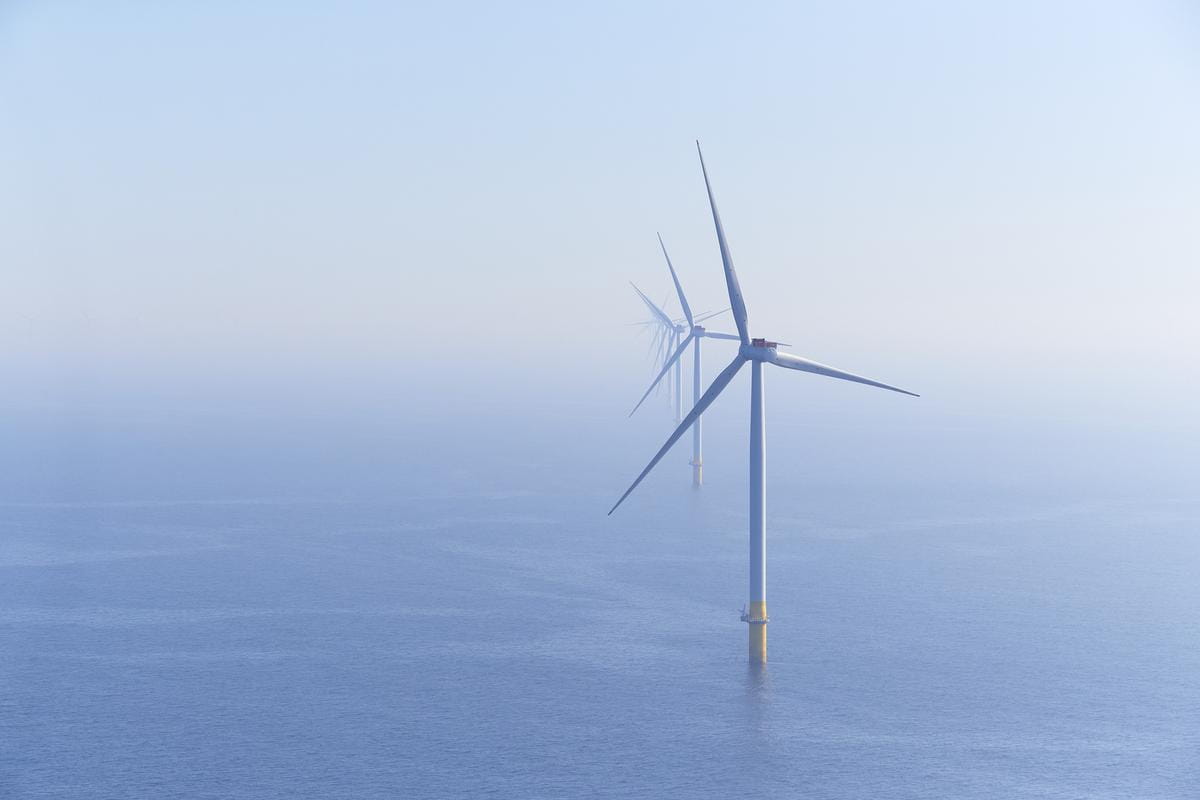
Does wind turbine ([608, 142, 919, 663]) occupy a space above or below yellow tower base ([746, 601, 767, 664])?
above

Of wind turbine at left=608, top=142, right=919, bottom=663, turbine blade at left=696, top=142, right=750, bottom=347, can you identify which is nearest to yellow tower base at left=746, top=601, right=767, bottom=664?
wind turbine at left=608, top=142, right=919, bottom=663

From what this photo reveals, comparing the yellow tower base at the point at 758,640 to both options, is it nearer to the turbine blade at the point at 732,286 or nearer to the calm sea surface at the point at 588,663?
the calm sea surface at the point at 588,663

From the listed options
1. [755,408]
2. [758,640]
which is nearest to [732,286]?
[755,408]

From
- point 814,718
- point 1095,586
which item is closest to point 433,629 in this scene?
point 814,718

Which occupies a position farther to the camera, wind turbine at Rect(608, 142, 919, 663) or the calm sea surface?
wind turbine at Rect(608, 142, 919, 663)

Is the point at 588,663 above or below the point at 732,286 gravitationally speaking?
below

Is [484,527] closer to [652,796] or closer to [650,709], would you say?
[650,709]

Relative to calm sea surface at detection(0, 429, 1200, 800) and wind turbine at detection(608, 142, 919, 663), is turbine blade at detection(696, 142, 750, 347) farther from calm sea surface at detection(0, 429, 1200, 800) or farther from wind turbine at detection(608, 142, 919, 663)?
calm sea surface at detection(0, 429, 1200, 800)

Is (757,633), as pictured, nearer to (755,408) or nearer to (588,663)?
(588,663)
